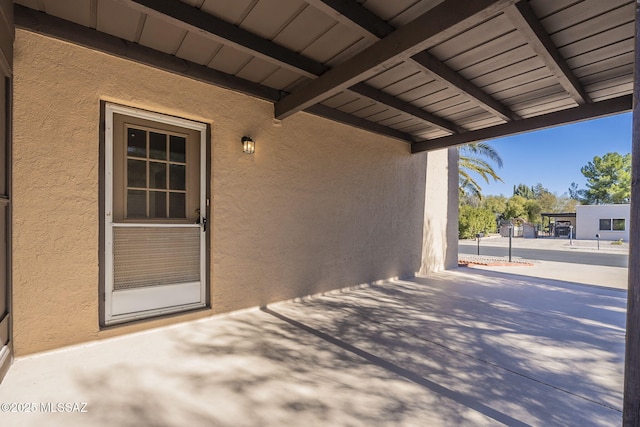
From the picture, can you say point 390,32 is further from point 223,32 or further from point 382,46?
point 223,32

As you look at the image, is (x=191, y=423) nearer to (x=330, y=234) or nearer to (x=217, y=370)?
(x=217, y=370)

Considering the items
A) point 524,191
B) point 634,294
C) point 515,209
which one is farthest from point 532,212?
point 634,294

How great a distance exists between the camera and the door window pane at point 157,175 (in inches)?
125

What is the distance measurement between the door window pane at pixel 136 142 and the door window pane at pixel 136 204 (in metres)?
0.40

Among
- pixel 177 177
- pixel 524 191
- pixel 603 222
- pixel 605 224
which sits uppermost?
pixel 524 191

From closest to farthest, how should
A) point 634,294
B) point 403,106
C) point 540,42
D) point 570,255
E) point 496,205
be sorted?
1. point 634,294
2. point 540,42
3. point 403,106
4. point 570,255
5. point 496,205

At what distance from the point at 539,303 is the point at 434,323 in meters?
2.15

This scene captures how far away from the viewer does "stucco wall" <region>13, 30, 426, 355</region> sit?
97.3 inches

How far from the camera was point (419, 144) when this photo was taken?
597cm

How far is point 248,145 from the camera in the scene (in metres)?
3.65

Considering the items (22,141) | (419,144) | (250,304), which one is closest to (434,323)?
(250,304)

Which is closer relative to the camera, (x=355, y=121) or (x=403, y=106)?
(x=403, y=106)

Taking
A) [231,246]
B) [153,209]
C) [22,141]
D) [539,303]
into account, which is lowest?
[539,303]

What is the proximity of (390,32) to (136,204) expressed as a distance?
118 inches
